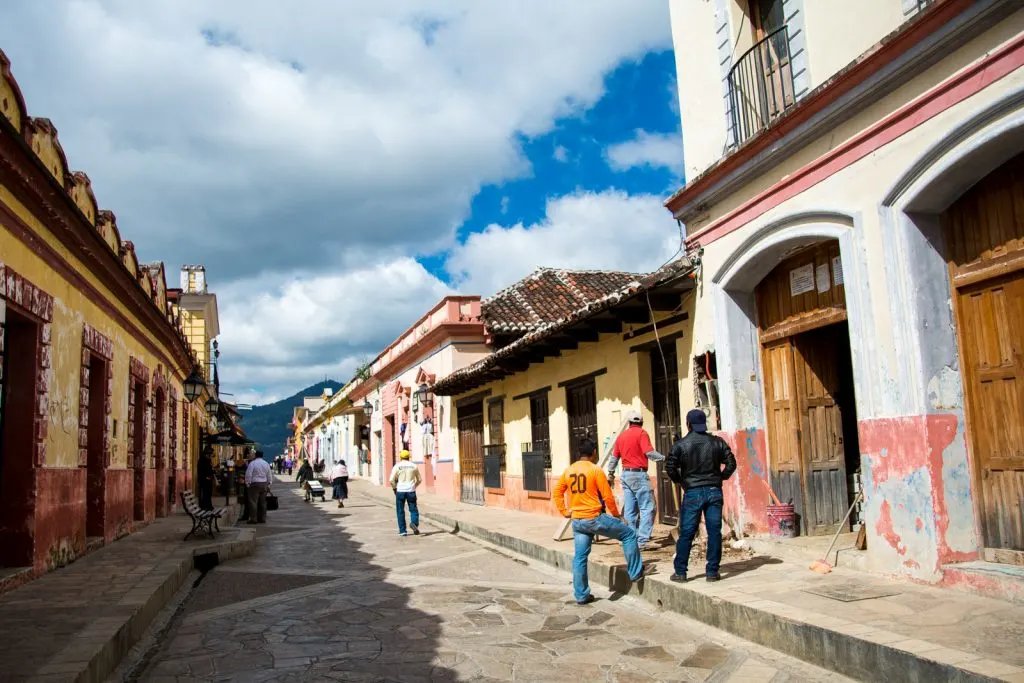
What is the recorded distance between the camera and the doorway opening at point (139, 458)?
47.7 feet

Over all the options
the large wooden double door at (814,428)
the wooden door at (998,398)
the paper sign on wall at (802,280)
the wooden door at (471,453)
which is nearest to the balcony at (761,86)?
the paper sign on wall at (802,280)

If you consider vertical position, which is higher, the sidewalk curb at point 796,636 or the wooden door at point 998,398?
the wooden door at point 998,398

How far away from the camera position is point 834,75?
711 centimetres

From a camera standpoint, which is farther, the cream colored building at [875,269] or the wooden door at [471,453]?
the wooden door at [471,453]

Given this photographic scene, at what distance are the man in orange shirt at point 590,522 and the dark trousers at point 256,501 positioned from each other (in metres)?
10.6

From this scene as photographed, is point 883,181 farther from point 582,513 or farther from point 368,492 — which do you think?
point 368,492

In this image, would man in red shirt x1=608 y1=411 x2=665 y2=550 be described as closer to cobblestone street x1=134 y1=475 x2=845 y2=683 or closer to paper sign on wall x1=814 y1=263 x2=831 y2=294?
cobblestone street x1=134 y1=475 x2=845 y2=683

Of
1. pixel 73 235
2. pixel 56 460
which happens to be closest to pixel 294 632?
pixel 56 460

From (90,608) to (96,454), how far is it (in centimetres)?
553

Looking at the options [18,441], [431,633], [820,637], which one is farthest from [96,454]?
[820,637]

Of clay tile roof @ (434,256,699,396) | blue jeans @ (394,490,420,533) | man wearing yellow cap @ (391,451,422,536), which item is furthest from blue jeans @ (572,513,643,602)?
blue jeans @ (394,490,420,533)

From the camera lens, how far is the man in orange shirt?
730 centimetres

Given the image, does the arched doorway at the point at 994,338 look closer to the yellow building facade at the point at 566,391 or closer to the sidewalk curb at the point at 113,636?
the yellow building facade at the point at 566,391

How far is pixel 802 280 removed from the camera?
8.45 meters
